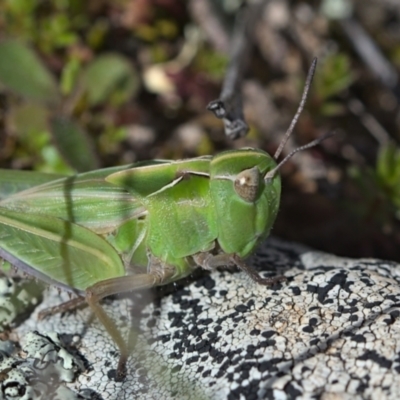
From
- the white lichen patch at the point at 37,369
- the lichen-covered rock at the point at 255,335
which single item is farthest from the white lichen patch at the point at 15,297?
the white lichen patch at the point at 37,369

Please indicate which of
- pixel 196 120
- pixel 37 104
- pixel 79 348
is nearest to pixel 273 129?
pixel 196 120

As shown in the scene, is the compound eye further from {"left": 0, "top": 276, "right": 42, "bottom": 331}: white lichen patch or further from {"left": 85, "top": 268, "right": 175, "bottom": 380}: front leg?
{"left": 0, "top": 276, "right": 42, "bottom": 331}: white lichen patch

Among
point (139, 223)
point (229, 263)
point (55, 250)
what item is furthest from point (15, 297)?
point (229, 263)

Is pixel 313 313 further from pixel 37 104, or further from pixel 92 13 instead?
pixel 92 13

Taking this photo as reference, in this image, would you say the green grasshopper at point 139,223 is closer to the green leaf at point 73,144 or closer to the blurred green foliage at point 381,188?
the green leaf at point 73,144

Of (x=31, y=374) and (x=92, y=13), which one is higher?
(x=92, y=13)

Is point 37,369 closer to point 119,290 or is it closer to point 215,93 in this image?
point 119,290
